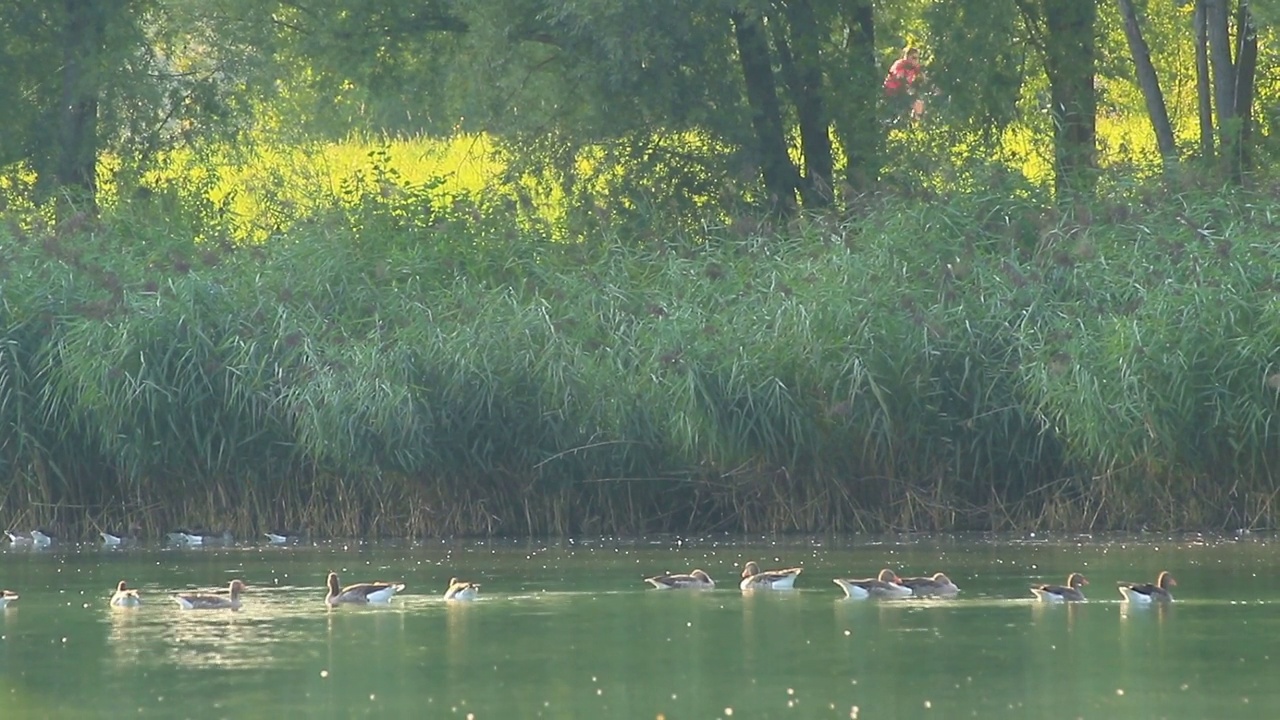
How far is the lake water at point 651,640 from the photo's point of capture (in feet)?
35.4

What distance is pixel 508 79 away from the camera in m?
26.0

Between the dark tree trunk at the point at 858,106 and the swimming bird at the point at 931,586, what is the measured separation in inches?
440

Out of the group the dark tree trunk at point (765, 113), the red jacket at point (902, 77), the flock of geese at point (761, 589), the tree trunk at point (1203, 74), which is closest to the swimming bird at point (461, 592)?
the flock of geese at point (761, 589)

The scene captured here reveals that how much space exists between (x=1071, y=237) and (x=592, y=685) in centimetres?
1105

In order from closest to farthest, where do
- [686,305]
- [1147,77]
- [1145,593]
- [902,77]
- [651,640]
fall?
[651,640] → [1145,593] → [686,305] → [1147,77] → [902,77]

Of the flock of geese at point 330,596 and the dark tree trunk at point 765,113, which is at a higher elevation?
the dark tree trunk at point 765,113

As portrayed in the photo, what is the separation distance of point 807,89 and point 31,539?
10.8m

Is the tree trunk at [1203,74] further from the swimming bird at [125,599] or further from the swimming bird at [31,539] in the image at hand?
the swimming bird at [125,599]

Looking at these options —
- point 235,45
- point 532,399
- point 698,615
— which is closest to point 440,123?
A: point 235,45

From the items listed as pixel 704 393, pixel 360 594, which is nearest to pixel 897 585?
pixel 360 594

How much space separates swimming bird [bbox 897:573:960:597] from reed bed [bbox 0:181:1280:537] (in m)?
3.82

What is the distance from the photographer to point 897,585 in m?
14.8

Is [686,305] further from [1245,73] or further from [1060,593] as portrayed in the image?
[1245,73]

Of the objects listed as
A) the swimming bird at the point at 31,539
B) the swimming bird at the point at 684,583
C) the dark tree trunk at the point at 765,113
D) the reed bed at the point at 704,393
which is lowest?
the swimming bird at the point at 684,583
